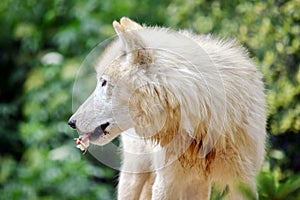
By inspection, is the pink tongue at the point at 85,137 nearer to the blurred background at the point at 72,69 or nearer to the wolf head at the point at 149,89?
the wolf head at the point at 149,89

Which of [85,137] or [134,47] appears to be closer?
[134,47]

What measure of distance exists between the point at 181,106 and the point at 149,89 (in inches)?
7.1

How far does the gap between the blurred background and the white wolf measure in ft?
7.05

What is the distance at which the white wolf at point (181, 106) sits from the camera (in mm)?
4059

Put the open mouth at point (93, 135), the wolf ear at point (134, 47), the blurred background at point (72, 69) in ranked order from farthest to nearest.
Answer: the blurred background at point (72, 69)
the open mouth at point (93, 135)
the wolf ear at point (134, 47)

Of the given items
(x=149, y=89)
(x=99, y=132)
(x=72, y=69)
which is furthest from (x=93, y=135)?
(x=72, y=69)

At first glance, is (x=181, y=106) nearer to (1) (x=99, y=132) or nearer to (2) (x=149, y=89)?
(2) (x=149, y=89)

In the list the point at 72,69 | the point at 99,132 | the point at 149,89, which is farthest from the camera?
the point at 72,69

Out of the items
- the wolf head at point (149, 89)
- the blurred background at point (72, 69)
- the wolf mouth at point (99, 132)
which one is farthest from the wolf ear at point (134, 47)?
the blurred background at point (72, 69)

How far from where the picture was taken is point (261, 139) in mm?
4480

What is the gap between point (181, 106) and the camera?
4086mm

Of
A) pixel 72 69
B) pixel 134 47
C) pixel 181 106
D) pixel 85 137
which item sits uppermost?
pixel 134 47

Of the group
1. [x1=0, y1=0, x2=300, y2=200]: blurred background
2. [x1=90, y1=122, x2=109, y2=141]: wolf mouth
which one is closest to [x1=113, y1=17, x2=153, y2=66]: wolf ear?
[x1=90, y1=122, x2=109, y2=141]: wolf mouth

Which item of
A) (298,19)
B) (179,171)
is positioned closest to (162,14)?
(298,19)
